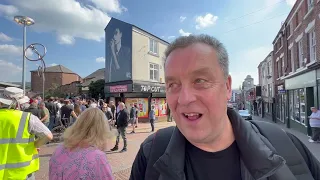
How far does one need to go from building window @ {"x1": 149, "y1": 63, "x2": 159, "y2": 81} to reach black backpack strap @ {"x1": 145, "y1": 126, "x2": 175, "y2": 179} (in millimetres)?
20007

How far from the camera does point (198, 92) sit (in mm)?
1167

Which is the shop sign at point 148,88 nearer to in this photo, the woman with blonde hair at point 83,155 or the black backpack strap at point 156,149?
the woman with blonde hair at point 83,155

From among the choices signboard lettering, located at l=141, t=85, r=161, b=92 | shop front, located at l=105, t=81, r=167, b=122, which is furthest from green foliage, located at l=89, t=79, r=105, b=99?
signboard lettering, located at l=141, t=85, r=161, b=92

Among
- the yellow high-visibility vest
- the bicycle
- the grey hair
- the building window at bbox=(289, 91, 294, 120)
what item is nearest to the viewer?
the grey hair

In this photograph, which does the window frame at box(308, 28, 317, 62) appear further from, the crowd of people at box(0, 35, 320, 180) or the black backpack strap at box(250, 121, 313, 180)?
the crowd of people at box(0, 35, 320, 180)

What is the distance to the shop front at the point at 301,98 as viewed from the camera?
12.4 meters

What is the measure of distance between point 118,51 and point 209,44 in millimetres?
20148

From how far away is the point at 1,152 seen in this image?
7.86 ft

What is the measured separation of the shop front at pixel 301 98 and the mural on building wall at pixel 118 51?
1308 centimetres

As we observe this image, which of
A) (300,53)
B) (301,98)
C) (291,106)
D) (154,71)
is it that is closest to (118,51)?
(154,71)

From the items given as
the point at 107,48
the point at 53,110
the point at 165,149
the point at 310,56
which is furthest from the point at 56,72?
the point at 165,149

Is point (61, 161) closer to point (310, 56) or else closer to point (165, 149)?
point (165, 149)

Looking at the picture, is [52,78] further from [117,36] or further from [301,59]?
[301,59]

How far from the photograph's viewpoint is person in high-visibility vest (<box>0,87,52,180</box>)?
2.43 metres
